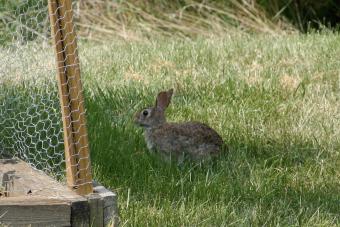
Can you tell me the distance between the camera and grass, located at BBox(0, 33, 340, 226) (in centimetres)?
423

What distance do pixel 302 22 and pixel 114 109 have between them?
5150mm

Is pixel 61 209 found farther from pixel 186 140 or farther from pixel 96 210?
pixel 186 140

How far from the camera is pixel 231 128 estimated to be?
17.9 feet

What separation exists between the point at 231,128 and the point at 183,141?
24.3 inches

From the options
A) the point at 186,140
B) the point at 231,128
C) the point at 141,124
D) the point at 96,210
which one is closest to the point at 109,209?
the point at 96,210

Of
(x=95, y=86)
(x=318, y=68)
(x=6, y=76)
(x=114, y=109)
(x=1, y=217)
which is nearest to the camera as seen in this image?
(x=1, y=217)

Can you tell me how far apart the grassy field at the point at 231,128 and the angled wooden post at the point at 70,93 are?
0.39 meters

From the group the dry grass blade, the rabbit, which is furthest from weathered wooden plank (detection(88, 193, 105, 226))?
the dry grass blade

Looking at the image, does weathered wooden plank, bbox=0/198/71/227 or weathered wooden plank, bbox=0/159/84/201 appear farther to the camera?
weathered wooden plank, bbox=0/159/84/201

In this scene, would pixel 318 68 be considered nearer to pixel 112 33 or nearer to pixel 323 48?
pixel 323 48

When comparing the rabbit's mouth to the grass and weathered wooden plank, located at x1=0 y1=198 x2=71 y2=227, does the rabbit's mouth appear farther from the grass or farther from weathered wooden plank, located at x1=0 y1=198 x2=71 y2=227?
weathered wooden plank, located at x1=0 y1=198 x2=71 y2=227

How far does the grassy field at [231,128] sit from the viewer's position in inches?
166

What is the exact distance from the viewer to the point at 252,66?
7324 mm

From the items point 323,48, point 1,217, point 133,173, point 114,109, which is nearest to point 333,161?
point 133,173
